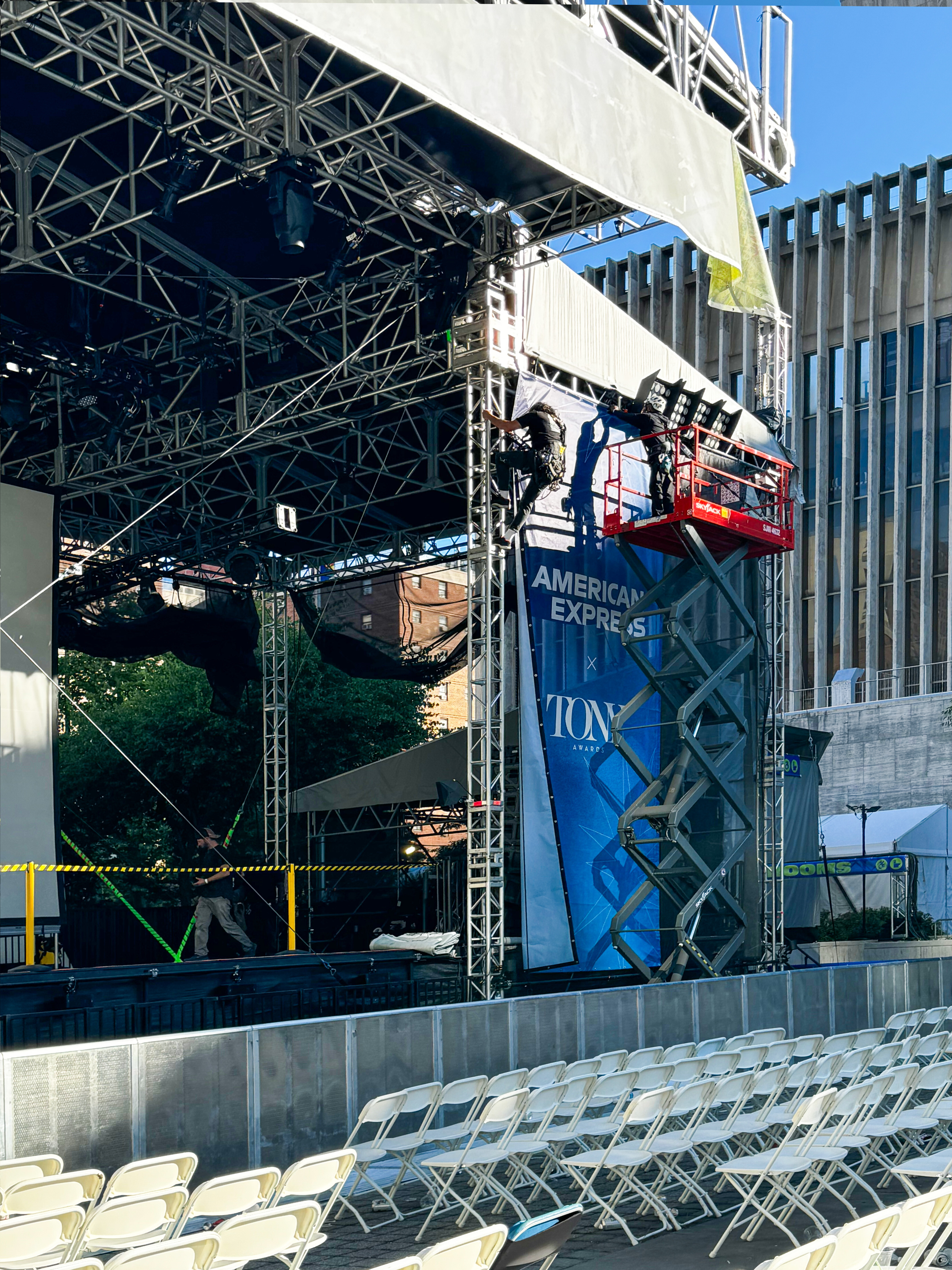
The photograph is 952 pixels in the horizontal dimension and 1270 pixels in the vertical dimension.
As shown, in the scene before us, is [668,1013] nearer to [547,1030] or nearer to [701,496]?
[547,1030]

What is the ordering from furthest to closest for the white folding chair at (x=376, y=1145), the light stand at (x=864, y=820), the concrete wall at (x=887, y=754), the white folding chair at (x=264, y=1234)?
the concrete wall at (x=887, y=754) → the light stand at (x=864, y=820) → the white folding chair at (x=376, y=1145) → the white folding chair at (x=264, y=1234)

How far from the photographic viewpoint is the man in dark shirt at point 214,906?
15273 millimetres

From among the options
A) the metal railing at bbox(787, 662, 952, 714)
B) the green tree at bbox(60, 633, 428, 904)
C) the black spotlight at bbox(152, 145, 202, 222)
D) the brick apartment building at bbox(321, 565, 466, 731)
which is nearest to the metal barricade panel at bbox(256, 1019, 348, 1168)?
the black spotlight at bbox(152, 145, 202, 222)

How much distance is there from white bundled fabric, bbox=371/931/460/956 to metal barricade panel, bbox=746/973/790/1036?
571cm

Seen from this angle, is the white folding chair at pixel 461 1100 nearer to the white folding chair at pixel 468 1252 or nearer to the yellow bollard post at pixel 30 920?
the white folding chair at pixel 468 1252

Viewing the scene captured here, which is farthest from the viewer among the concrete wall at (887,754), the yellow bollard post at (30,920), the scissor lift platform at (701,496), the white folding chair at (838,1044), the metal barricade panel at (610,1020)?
the concrete wall at (887,754)

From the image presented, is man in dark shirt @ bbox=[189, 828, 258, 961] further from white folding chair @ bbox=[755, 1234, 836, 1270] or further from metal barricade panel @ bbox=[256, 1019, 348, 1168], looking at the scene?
white folding chair @ bbox=[755, 1234, 836, 1270]

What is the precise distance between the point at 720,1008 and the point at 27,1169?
721 centimetres

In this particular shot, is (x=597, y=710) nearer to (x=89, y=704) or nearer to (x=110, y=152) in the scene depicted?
(x=110, y=152)

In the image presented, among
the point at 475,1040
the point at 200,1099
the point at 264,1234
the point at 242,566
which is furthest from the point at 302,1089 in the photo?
the point at 242,566

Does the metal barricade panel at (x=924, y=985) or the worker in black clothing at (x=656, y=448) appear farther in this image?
the worker in black clothing at (x=656, y=448)

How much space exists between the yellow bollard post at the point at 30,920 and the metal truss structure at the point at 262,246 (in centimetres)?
424

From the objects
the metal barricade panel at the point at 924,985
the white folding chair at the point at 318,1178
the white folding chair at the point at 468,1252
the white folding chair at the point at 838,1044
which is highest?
the white folding chair at the point at 468,1252

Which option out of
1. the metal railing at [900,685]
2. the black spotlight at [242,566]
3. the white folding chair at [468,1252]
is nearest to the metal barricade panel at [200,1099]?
the white folding chair at [468,1252]
